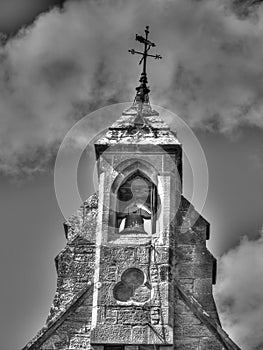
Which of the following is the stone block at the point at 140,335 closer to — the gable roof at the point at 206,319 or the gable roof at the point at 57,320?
the gable roof at the point at 206,319

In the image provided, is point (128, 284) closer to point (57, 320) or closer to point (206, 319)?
point (57, 320)

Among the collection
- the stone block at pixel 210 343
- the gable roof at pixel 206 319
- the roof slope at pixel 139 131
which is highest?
the roof slope at pixel 139 131

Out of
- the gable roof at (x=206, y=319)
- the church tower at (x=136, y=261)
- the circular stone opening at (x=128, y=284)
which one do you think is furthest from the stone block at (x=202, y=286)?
the circular stone opening at (x=128, y=284)

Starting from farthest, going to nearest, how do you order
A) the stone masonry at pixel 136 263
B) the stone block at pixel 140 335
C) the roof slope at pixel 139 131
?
the roof slope at pixel 139 131, the stone masonry at pixel 136 263, the stone block at pixel 140 335

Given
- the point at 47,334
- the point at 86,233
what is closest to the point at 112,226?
the point at 86,233

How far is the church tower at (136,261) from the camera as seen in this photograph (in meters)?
24.3

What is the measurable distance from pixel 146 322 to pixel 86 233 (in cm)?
319

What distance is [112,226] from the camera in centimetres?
2572

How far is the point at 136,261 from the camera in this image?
2498 centimetres

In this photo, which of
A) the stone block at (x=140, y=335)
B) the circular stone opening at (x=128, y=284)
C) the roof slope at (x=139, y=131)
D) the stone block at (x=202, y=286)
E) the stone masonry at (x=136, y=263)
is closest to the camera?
the stone block at (x=140, y=335)

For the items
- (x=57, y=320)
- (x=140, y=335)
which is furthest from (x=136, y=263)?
(x=57, y=320)

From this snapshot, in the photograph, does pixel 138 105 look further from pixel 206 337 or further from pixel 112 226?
pixel 206 337

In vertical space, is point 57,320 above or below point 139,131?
below

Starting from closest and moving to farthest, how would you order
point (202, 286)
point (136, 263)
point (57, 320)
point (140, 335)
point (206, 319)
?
point (140, 335) < point (206, 319) < point (57, 320) < point (136, 263) < point (202, 286)
